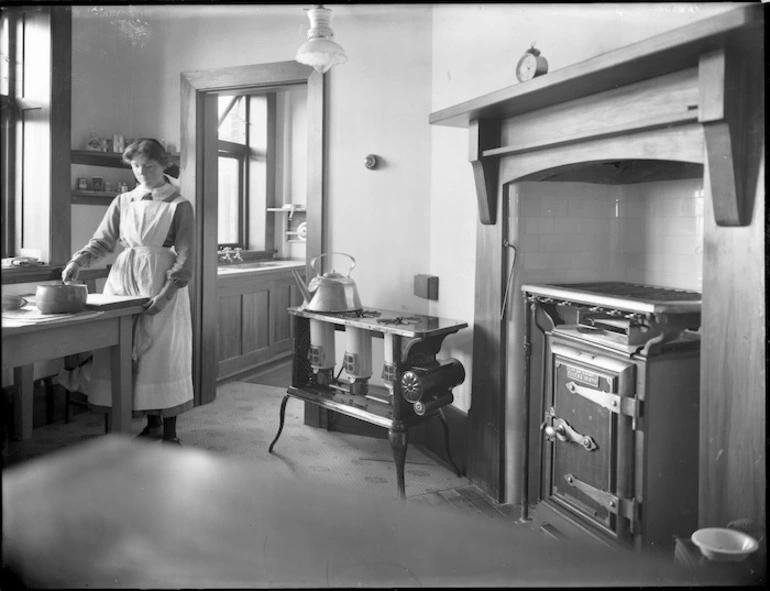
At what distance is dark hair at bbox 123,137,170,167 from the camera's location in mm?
1978

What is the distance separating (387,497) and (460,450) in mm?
446

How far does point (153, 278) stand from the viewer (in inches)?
94.6

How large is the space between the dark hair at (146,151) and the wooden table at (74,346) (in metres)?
0.54

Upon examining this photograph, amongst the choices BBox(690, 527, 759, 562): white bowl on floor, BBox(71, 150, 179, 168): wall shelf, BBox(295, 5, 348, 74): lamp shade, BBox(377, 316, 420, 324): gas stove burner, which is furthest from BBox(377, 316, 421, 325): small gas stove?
BBox(690, 527, 759, 562): white bowl on floor

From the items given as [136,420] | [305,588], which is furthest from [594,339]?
[136,420]

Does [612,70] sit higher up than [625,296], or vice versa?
[612,70]

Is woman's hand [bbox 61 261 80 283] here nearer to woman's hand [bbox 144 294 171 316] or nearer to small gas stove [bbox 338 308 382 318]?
woman's hand [bbox 144 294 171 316]

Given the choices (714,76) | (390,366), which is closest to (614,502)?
(390,366)

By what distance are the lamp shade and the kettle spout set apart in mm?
696

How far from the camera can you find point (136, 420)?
251 cm

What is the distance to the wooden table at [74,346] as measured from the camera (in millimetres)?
1909

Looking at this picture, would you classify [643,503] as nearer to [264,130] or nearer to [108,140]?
[264,130]

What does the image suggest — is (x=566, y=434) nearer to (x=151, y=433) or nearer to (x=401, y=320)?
(x=401, y=320)

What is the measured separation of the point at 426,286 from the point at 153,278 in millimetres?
1010
